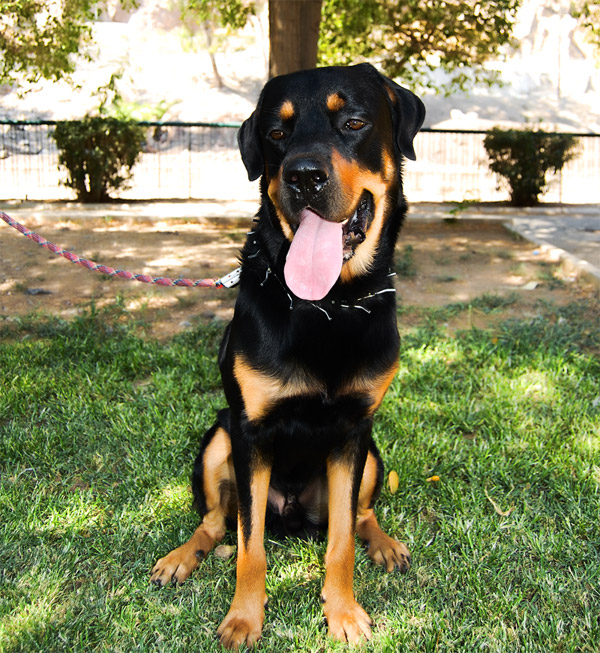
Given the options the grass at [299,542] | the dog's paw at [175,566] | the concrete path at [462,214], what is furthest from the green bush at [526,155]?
the dog's paw at [175,566]

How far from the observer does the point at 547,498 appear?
3.42 m

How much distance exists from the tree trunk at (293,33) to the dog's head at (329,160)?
20.3ft

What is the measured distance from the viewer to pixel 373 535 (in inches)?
122

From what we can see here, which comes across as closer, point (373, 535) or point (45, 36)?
point (373, 535)

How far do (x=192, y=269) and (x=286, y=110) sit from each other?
4.96 m

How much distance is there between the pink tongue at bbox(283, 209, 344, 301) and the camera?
8.36ft

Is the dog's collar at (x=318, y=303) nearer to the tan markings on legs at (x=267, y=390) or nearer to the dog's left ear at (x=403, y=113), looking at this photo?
the tan markings on legs at (x=267, y=390)

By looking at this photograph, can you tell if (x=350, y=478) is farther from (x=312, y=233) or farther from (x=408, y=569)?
(x=312, y=233)

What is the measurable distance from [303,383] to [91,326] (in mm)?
3376

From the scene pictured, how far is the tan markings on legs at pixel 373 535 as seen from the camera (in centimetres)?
297

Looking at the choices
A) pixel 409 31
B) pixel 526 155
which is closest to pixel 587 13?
pixel 526 155

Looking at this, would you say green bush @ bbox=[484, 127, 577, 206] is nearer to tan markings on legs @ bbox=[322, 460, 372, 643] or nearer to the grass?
the grass

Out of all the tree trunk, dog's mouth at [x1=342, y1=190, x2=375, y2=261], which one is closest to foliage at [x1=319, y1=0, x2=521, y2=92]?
the tree trunk

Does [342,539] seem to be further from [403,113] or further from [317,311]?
[403,113]
